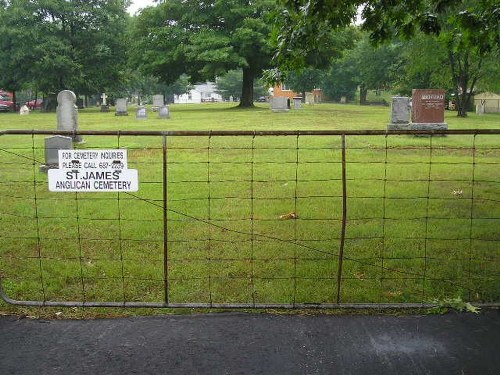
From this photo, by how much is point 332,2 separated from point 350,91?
80.5m

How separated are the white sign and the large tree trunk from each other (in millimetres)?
39885

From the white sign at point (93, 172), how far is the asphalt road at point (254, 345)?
3.61 ft

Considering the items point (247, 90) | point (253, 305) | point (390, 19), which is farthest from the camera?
point (247, 90)

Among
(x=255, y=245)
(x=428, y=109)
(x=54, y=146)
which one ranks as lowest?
(x=255, y=245)

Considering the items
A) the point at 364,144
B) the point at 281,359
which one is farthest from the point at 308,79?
the point at 281,359

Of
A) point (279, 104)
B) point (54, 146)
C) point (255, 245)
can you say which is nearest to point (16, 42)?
point (279, 104)

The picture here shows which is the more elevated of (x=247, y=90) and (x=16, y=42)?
(x=16, y=42)

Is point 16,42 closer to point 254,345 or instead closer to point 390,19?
point 390,19

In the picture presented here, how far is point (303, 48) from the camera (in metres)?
6.54

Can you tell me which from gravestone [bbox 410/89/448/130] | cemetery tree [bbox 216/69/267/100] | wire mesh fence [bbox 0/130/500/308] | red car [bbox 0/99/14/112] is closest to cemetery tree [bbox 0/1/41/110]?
red car [bbox 0/99/14/112]

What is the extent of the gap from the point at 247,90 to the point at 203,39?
6.04 metres

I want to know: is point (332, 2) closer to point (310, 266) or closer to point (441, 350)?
point (310, 266)

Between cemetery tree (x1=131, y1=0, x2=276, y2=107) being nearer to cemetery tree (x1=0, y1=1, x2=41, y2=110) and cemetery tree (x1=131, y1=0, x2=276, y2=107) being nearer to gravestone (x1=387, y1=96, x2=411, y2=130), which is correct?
cemetery tree (x1=0, y1=1, x2=41, y2=110)

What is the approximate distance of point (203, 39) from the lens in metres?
41.1
